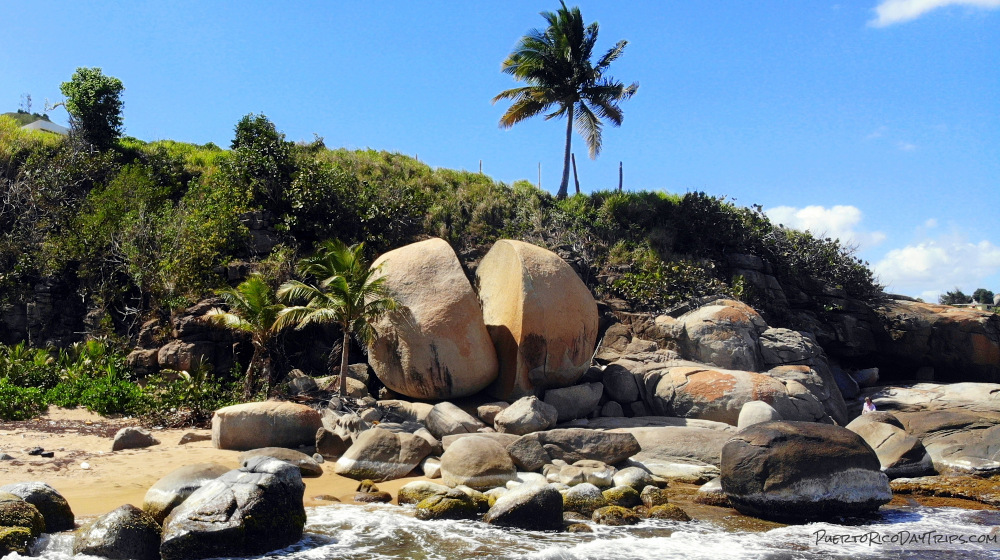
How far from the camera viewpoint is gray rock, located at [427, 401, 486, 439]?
13.4m

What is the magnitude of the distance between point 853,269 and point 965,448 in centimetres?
1273

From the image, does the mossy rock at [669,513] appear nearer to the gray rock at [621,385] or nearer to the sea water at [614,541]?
the sea water at [614,541]

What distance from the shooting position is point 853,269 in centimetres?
2581

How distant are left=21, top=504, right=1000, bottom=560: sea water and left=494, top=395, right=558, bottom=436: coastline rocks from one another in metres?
3.58

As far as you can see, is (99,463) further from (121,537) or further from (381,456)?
(381,456)

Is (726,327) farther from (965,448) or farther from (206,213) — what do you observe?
(206,213)

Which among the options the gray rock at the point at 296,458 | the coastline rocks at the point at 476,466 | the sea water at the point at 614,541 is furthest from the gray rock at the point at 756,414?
the gray rock at the point at 296,458

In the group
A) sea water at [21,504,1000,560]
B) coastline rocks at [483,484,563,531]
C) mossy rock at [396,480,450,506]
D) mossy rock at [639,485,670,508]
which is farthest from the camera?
mossy rock at [639,485,670,508]

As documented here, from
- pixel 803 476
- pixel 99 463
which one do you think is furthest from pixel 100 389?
pixel 803 476

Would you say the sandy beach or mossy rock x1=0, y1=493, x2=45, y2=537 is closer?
mossy rock x1=0, y1=493, x2=45, y2=537

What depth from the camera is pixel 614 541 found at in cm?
903

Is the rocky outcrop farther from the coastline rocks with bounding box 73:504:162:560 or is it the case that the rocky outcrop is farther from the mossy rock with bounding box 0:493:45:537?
the mossy rock with bounding box 0:493:45:537

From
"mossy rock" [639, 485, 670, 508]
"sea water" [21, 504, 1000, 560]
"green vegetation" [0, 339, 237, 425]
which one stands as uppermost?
"green vegetation" [0, 339, 237, 425]

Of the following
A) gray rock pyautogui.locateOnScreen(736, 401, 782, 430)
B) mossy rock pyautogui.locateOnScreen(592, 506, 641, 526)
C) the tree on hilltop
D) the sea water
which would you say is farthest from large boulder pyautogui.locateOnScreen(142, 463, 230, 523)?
the tree on hilltop
